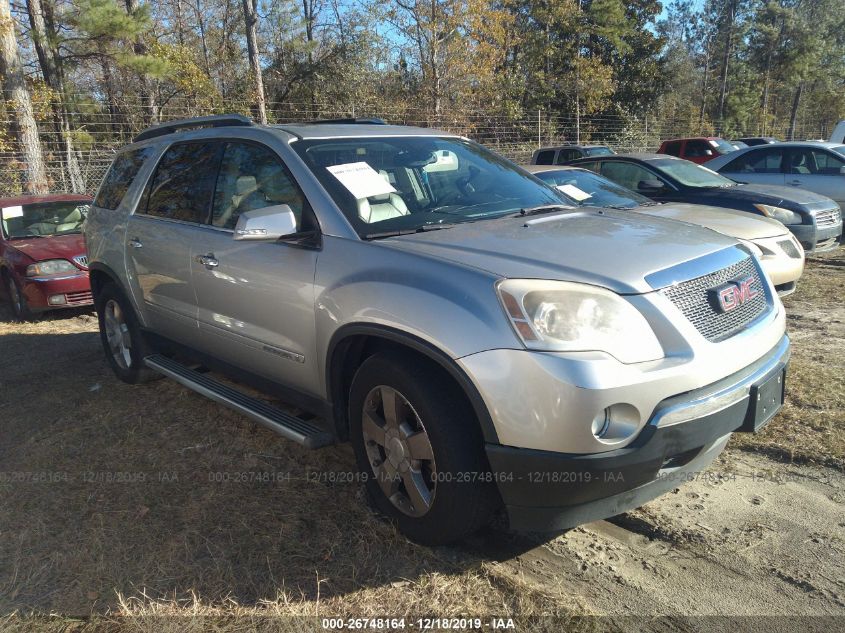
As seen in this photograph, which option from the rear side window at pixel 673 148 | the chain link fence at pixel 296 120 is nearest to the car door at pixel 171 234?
the chain link fence at pixel 296 120

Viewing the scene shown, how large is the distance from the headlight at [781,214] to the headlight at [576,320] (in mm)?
6494

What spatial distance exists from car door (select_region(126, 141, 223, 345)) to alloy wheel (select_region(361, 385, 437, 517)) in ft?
5.66

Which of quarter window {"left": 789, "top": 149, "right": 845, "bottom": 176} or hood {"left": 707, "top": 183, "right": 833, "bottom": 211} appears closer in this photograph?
hood {"left": 707, "top": 183, "right": 833, "bottom": 211}

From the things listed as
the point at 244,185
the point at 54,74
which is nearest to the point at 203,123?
the point at 244,185

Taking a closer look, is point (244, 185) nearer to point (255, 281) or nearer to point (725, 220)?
point (255, 281)

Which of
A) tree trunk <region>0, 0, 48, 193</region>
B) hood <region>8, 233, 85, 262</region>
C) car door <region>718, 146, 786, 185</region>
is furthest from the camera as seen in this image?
tree trunk <region>0, 0, 48, 193</region>

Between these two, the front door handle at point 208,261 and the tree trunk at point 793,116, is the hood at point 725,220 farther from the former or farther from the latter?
the tree trunk at point 793,116

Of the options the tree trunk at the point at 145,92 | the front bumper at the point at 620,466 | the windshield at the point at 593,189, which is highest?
the tree trunk at the point at 145,92

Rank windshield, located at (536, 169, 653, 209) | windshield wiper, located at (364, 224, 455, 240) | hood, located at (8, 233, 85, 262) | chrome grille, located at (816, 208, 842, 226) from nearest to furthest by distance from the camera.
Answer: windshield wiper, located at (364, 224, 455, 240)
windshield, located at (536, 169, 653, 209)
hood, located at (8, 233, 85, 262)
chrome grille, located at (816, 208, 842, 226)

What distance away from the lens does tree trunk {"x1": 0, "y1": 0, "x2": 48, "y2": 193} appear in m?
13.3

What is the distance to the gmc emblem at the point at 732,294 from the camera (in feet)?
8.74

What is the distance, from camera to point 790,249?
19.9ft

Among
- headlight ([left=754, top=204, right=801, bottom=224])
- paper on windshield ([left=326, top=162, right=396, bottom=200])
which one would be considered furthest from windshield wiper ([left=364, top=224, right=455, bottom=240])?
headlight ([left=754, top=204, right=801, bottom=224])

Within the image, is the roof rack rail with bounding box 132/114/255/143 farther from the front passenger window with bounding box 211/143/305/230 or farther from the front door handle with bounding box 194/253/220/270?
the front door handle with bounding box 194/253/220/270
